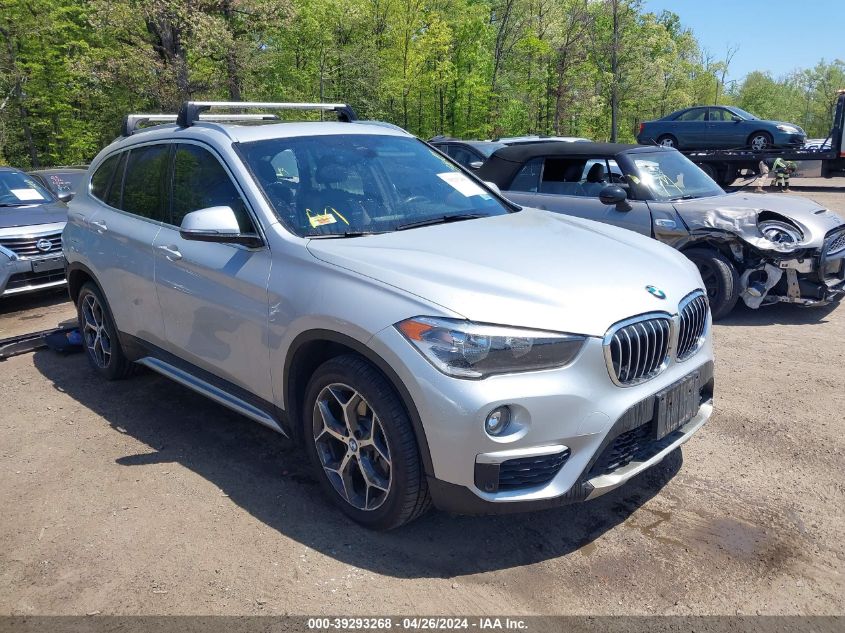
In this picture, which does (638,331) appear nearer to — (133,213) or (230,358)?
(230,358)

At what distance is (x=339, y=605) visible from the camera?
112 inches

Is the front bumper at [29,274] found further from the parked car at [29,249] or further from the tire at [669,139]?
the tire at [669,139]

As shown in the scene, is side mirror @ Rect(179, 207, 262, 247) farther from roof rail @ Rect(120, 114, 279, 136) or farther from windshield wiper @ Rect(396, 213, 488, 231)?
roof rail @ Rect(120, 114, 279, 136)

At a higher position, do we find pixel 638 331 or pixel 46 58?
pixel 46 58

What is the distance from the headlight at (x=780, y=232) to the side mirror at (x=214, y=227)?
5.13m

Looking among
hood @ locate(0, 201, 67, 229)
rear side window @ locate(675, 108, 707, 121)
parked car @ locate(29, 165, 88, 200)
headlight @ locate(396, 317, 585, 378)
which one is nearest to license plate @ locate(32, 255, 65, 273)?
hood @ locate(0, 201, 67, 229)

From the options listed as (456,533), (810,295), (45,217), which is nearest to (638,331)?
(456,533)

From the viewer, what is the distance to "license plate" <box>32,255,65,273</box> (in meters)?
7.98

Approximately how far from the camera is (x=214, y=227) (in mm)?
3521

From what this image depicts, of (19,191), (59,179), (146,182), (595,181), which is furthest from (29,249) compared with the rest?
(595,181)

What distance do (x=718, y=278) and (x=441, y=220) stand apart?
3.90 meters

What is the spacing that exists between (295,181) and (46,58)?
27966 millimetres

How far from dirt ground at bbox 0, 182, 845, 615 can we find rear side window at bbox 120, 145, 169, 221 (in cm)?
142

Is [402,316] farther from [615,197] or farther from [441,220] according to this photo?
[615,197]
